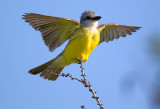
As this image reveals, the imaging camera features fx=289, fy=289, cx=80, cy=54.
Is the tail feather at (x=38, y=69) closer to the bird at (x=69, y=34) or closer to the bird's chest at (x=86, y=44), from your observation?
the bird at (x=69, y=34)

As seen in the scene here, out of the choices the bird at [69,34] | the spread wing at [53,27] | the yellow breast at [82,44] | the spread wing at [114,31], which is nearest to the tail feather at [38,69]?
Answer: the bird at [69,34]

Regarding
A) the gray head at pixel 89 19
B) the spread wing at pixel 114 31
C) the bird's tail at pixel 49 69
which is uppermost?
the gray head at pixel 89 19

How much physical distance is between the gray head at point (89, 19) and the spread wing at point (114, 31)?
25.5 inches

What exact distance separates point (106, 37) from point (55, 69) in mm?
1316

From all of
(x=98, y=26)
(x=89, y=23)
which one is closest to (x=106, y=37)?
(x=98, y=26)

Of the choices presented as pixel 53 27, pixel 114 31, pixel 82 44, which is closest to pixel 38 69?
pixel 53 27

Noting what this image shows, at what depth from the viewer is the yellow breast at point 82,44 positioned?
5.01m

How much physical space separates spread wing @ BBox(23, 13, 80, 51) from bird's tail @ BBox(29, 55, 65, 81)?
363 millimetres

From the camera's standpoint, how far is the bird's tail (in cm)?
573

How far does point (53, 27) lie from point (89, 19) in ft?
2.30

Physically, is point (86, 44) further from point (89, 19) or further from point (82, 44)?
point (89, 19)

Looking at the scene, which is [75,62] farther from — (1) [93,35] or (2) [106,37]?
(2) [106,37]

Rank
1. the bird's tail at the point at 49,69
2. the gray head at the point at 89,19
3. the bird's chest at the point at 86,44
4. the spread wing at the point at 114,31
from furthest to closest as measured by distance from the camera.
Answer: the spread wing at the point at 114,31, the bird's tail at the point at 49,69, the gray head at the point at 89,19, the bird's chest at the point at 86,44

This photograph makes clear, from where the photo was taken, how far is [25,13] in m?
4.96
